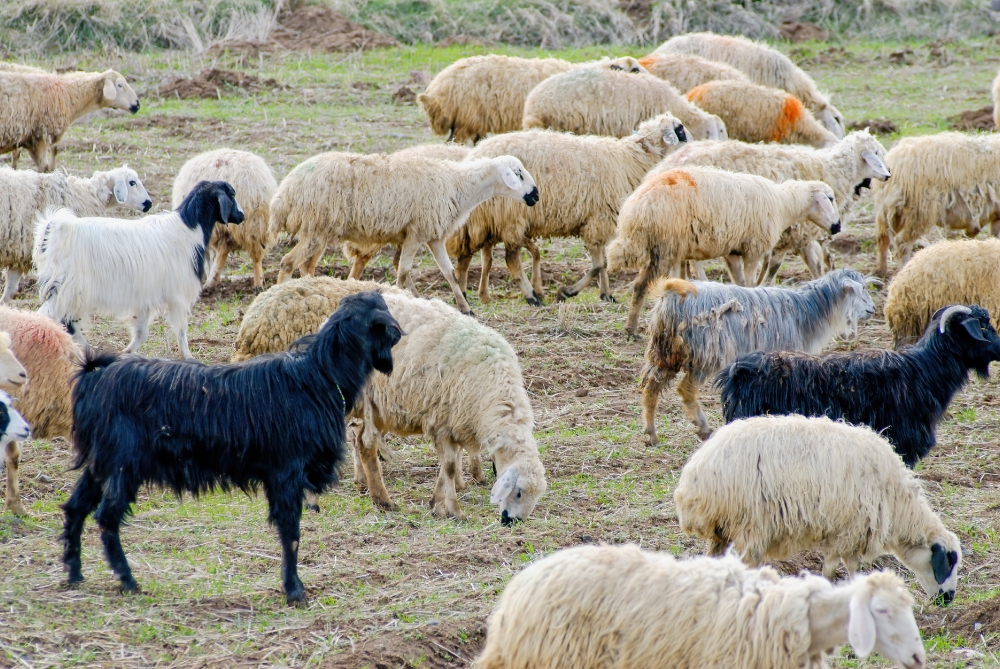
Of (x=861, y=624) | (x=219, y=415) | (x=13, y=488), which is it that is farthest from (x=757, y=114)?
(x=861, y=624)

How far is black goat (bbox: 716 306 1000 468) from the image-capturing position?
24.0ft

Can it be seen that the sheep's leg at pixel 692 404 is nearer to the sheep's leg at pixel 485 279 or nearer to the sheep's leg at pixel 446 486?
the sheep's leg at pixel 446 486

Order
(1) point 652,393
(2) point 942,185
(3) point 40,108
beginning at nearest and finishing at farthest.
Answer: (1) point 652,393 → (2) point 942,185 → (3) point 40,108

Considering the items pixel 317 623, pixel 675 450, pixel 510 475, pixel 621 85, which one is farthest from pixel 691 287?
pixel 621 85

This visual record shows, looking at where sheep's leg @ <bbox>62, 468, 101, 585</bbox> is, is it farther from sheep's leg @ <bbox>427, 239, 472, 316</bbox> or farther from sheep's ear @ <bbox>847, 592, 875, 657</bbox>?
sheep's leg @ <bbox>427, 239, 472, 316</bbox>

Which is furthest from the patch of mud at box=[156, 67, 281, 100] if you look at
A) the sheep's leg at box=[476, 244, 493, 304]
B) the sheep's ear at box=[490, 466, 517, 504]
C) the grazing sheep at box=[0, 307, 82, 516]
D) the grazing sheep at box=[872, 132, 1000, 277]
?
the sheep's ear at box=[490, 466, 517, 504]

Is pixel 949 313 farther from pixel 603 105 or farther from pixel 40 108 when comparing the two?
pixel 40 108

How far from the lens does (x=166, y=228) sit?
32.8 ft

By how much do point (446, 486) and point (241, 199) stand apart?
5.31m

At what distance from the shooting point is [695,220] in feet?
33.9

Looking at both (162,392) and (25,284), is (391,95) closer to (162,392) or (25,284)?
(25,284)

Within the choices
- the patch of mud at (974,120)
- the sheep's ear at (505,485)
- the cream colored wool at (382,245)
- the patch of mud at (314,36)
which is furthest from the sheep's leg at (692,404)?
the patch of mud at (314,36)

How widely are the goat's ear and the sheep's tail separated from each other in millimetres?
9588

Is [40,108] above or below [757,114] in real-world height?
below
